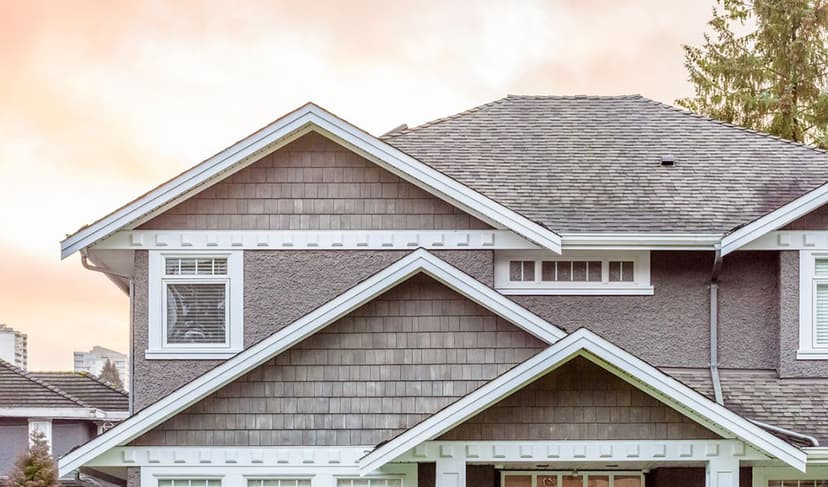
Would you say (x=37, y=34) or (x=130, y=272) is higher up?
(x=37, y=34)

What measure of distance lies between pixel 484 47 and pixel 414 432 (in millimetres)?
11084

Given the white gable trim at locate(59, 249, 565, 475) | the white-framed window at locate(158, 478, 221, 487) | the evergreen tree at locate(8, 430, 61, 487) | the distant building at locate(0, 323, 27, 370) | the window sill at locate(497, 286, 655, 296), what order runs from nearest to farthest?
the white gable trim at locate(59, 249, 565, 475) → the white-framed window at locate(158, 478, 221, 487) → the window sill at locate(497, 286, 655, 296) → the evergreen tree at locate(8, 430, 61, 487) → the distant building at locate(0, 323, 27, 370)

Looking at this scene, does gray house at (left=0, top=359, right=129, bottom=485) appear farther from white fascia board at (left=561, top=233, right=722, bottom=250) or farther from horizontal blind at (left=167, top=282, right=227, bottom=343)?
white fascia board at (left=561, top=233, right=722, bottom=250)

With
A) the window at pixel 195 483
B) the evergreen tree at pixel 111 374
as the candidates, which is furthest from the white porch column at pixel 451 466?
the evergreen tree at pixel 111 374

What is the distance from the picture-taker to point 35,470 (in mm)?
14234

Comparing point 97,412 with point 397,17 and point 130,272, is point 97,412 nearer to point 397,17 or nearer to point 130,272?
point 130,272

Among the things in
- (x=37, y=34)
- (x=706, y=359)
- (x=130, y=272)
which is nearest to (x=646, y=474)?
(x=706, y=359)

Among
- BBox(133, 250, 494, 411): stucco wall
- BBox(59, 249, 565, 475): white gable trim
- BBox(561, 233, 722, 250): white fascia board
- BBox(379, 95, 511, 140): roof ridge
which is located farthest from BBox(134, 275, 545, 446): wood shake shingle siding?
BBox(379, 95, 511, 140): roof ridge

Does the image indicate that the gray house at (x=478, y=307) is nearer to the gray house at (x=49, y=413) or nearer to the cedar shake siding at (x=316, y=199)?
the cedar shake siding at (x=316, y=199)

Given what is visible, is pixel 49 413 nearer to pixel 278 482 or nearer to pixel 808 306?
pixel 278 482

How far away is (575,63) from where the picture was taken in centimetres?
2109

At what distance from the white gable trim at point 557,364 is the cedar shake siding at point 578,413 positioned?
1.17 ft

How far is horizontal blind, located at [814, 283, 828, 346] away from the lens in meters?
12.4

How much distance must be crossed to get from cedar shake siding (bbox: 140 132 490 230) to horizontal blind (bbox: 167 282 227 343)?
0.86 metres
